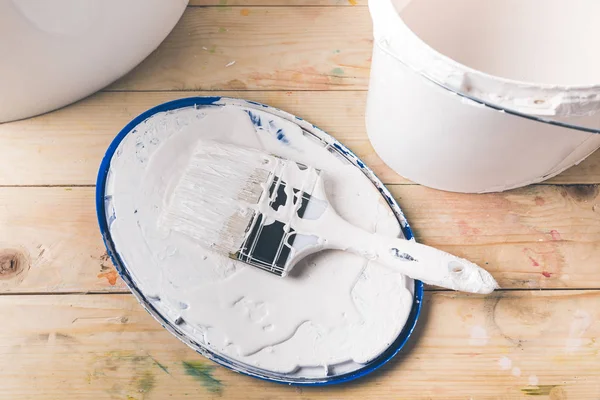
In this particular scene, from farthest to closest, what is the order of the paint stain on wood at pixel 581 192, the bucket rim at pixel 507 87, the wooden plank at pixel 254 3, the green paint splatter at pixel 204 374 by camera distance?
the wooden plank at pixel 254 3 → the paint stain on wood at pixel 581 192 → the green paint splatter at pixel 204 374 → the bucket rim at pixel 507 87

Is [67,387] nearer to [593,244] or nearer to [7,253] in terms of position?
[7,253]

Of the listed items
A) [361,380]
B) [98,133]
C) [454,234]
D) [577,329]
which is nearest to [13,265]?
[98,133]

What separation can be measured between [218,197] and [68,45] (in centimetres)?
23

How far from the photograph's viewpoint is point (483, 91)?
0.53 m

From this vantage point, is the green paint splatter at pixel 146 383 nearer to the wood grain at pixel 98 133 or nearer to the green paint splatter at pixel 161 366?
the green paint splatter at pixel 161 366

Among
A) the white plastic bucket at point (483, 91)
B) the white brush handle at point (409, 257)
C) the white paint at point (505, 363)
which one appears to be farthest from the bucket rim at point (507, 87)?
the white paint at point (505, 363)

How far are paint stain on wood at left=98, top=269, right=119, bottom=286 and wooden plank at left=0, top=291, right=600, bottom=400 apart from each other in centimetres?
2

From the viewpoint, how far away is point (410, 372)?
629mm

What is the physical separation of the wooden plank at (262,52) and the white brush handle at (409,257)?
24 cm

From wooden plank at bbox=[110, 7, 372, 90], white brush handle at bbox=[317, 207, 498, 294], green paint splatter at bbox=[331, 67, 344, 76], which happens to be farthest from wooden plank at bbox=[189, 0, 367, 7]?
white brush handle at bbox=[317, 207, 498, 294]

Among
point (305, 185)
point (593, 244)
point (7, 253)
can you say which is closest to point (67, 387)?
point (7, 253)

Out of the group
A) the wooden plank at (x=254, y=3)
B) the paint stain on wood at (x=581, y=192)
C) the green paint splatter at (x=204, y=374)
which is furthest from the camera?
the wooden plank at (x=254, y=3)

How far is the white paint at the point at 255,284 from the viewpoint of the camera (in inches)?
24.0

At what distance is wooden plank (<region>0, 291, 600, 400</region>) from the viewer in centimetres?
61
